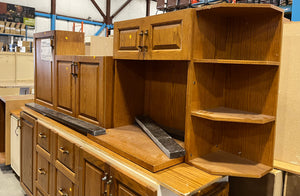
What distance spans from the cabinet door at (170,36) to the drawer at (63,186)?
45.8 inches

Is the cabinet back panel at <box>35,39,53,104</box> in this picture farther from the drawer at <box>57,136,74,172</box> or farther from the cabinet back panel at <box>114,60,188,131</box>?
the cabinet back panel at <box>114,60,188,131</box>

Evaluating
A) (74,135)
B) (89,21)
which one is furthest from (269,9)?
(89,21)

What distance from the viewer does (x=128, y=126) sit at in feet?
6.89

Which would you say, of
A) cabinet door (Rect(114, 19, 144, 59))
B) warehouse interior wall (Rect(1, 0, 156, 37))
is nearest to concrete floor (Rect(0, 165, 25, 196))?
cabinet door (Rect(114, 19, 144, 59))

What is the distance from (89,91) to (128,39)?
559mm

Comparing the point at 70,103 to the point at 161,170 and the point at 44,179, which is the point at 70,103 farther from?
the point at 161,170

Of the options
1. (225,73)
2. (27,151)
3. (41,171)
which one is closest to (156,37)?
(225,73)

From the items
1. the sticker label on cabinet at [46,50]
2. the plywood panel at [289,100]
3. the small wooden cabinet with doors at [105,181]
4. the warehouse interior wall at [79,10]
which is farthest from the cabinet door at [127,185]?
the warehouse interior wall at [79,10]

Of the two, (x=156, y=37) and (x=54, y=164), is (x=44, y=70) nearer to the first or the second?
(x=54, y=164)

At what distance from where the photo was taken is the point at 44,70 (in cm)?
272

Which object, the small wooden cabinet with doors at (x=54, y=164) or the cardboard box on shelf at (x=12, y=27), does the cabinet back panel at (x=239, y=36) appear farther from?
the cardboard box on shelf at (x=12, y=27)

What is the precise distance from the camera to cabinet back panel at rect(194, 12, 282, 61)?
1.44 meters

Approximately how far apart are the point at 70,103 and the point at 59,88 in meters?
0.24

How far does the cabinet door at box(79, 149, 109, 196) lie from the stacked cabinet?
537mm
